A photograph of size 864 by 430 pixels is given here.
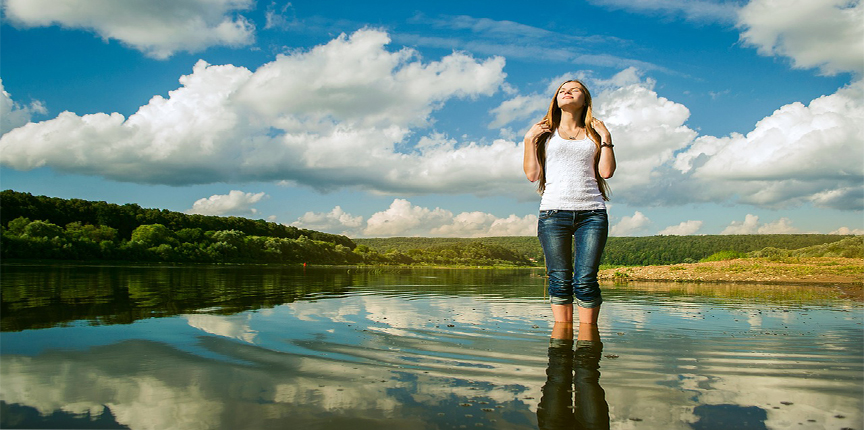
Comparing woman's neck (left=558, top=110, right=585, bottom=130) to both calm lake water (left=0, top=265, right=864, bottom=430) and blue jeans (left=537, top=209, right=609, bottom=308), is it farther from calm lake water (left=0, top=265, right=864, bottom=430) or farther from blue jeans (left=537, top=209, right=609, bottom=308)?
calm lake water (left=0, top=265, right=864, bottom=430)

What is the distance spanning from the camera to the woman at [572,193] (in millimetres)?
4934

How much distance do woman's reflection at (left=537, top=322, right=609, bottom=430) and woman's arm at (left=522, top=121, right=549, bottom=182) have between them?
1.57 metres

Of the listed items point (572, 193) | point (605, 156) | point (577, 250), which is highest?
point (605, 156)

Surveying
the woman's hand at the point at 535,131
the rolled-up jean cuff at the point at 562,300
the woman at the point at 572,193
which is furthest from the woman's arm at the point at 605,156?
the rolled-up jean cuff at the point at 562,300

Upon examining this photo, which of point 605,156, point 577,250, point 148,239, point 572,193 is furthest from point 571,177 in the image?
point 148,239

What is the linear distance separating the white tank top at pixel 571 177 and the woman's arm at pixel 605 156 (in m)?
0.08

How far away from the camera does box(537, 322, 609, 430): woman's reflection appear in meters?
2.68

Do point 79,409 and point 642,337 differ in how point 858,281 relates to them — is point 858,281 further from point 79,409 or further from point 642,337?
point 79,409

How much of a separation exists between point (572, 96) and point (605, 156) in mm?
711

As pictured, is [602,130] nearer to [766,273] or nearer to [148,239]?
[766,273]

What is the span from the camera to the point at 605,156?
4.96 metres

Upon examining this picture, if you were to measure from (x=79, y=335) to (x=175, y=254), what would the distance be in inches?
3554

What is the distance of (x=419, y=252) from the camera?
484 ft

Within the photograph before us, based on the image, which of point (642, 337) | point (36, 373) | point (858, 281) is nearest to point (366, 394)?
point (36, 373)
